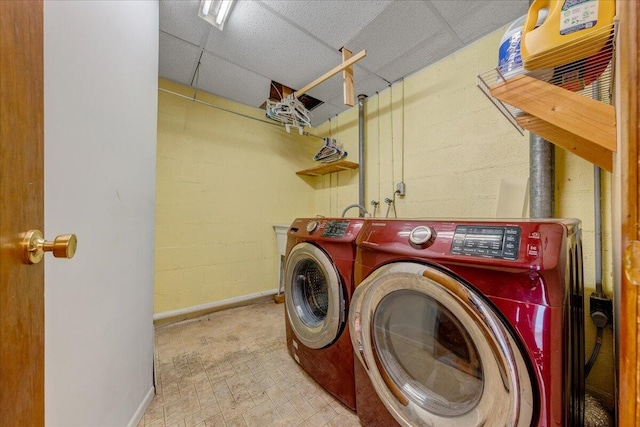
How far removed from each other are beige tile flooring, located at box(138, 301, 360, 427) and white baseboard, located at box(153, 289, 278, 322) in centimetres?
12

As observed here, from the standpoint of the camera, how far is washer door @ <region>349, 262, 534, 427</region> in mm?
661

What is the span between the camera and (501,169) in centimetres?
163

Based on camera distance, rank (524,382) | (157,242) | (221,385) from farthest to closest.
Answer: (157,242) → (221,385) → (524,382)

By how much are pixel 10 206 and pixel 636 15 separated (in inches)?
41.2

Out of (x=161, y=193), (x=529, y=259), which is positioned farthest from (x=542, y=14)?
(x=161, y=193)

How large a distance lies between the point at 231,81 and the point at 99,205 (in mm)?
1872

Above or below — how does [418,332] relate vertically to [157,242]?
below

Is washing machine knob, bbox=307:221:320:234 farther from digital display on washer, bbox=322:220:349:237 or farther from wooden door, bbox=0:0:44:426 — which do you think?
wooden door, bbox=0:0:44:426

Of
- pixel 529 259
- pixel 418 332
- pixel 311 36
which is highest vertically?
pixel 311 36

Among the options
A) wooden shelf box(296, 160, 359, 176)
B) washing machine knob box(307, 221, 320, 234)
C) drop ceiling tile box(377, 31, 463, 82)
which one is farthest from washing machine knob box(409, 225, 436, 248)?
wooden shelf box(296, 160, 359, 176)

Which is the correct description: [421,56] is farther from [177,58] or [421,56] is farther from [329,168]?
[177,58]

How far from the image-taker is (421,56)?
1895 millimetres

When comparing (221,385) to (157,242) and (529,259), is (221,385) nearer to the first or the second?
(157,242)

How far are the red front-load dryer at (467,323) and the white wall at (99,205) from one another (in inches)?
38.4
